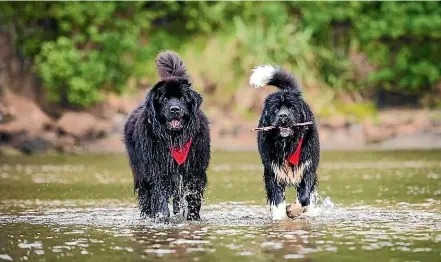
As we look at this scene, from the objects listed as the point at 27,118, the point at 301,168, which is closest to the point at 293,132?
the point at 301,168

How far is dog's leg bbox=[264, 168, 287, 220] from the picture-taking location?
13789 millimetres

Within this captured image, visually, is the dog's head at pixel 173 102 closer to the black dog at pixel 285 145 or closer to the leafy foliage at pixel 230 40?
the black dog at pixel 285 145

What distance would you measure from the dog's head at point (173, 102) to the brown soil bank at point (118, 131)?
822 inches

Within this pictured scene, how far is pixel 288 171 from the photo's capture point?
1390cm

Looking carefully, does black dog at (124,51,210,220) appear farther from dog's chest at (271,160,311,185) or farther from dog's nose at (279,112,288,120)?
dog's nose at (279,112,288,120)

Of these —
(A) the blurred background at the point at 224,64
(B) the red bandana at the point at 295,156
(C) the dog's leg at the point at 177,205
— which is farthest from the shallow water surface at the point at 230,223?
(A) the blurred background at the point at 224,64

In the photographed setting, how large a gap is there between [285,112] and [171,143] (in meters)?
1.47

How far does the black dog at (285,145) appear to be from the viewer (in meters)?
13.5

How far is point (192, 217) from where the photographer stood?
552 inches

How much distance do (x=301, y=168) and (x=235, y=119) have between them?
23693 millimetres

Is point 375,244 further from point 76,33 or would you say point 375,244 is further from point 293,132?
point 76,33

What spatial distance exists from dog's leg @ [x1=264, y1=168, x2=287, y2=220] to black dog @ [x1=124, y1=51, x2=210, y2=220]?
0.81 metres

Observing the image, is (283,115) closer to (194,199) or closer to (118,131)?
(194,199)

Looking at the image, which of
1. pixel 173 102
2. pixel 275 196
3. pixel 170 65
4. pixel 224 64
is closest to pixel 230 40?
pixel 224 64
